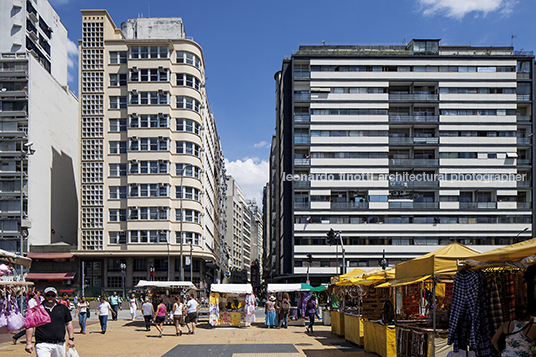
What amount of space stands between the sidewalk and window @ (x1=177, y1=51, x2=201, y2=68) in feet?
130

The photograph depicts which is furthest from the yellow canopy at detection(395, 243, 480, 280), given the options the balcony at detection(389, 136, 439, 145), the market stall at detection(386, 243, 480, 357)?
the balcony at detection(389, 136, 439, 145)

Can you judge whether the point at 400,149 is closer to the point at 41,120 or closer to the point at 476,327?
the point at 41,120

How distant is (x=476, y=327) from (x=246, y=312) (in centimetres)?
2048

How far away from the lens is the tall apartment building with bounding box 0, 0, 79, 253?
56.9 meters

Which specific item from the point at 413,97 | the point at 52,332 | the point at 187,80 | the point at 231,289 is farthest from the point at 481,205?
the point at 52,332

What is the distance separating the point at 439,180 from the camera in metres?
62.9

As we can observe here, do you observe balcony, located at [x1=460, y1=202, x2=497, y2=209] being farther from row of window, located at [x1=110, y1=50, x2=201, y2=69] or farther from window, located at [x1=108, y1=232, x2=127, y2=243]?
window, located at [x1=108, y1=232, x2=127, y2=243]

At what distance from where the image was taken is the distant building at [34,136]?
56.9 metres

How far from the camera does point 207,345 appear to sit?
18.4 meters

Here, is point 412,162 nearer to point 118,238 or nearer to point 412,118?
point 412,118

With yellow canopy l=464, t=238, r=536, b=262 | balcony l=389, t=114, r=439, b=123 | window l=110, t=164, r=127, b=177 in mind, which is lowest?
yellow canopy l=464, t=238, r=536, b=262

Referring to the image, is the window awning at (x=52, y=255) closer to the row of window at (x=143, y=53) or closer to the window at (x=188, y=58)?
the row of window at (x=143, y=53)

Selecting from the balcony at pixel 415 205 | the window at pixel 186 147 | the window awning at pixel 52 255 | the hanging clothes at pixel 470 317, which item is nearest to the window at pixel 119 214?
the window awning at pixel 52 255

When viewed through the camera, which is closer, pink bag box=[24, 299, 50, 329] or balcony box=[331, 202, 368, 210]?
pink bag box=[24, 299, 50, 329]
